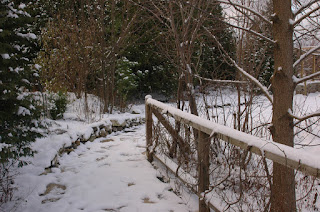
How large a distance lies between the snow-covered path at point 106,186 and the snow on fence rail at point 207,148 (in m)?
0.32

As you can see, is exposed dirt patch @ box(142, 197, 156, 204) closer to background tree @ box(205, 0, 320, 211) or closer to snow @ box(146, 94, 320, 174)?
snow @ box(146, 94, 320, 174)

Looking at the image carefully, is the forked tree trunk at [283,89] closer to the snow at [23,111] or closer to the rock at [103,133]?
the snow at [23,111]

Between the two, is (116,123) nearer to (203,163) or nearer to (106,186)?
(106,186)

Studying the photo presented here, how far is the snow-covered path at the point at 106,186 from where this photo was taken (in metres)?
3.13

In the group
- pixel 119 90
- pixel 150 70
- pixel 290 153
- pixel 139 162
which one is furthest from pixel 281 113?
pixel 150 70

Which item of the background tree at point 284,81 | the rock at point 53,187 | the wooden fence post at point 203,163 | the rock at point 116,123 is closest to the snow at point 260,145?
the wooden fence post at point 203,163

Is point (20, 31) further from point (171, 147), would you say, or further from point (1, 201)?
point (171, 147)

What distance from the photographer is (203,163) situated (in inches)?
107

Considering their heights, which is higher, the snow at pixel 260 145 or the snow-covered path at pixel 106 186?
the snow at pixel 260 145

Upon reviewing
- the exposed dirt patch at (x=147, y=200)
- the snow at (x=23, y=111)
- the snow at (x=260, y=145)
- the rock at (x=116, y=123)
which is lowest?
the exposed dirt patch at (x=147, y=200)

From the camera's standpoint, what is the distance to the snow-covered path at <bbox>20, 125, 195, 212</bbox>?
313 cm

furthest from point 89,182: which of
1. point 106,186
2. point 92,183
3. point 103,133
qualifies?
point 103,133

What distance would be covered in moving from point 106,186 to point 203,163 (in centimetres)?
152

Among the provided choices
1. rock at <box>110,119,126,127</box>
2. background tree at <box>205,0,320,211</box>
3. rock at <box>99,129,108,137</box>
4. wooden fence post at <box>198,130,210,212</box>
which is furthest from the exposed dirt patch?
rock at <box>110,119,126,127</box>
